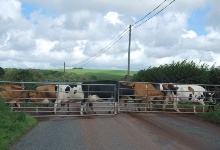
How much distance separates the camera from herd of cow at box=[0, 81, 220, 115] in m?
17.7

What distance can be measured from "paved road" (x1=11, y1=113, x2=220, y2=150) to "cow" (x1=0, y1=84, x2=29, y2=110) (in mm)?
3554

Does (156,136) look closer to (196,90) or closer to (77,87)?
(77,87)

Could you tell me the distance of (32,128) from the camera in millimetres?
12602

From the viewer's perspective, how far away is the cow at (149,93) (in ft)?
65.2

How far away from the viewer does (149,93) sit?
20328mm

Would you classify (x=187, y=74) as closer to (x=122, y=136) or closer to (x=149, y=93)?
(x=149, y=93)

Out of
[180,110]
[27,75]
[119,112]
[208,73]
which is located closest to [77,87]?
[119,112]

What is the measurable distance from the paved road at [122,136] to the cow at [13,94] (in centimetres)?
355

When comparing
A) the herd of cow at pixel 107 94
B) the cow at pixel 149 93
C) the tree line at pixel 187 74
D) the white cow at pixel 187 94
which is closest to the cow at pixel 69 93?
the herd of cow at pixel 107 94

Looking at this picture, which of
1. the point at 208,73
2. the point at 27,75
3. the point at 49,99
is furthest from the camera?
the point at 208,73

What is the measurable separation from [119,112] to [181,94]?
4093mm

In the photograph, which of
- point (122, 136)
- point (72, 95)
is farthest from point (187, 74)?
point (122, 136)

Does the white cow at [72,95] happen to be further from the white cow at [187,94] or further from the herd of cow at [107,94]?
the white cow at [187,94]

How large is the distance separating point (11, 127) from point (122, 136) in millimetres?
3398
